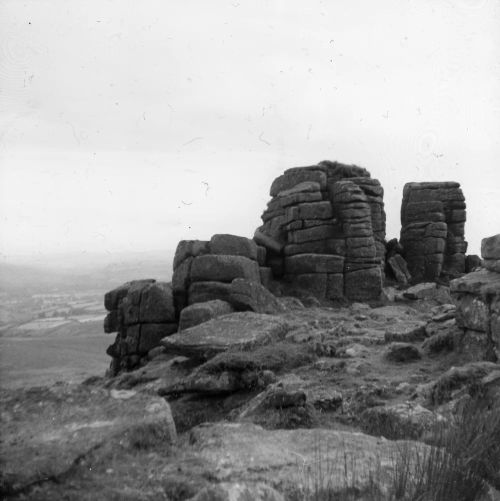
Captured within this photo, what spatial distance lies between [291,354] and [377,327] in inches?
340

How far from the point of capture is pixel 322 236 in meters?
37.2

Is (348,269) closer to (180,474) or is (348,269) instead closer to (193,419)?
(193,419)

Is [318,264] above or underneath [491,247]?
underneath

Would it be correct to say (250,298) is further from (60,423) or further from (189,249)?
(60,423)

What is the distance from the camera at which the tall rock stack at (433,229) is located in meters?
45.4

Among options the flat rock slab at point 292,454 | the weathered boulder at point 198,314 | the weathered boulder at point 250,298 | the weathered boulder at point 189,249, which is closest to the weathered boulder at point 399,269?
the weathered boulder at point 250,298

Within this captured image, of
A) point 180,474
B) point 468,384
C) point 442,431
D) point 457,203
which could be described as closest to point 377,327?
point 468,384

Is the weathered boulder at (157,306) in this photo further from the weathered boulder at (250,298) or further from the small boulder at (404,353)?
the small boulder at (404,353)

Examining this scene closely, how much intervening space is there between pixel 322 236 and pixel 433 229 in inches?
584

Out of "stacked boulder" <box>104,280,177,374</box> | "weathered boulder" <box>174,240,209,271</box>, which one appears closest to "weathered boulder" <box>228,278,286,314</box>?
"stacked boulder" <box>104,280,177,374</box>

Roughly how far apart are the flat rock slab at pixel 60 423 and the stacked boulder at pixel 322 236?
28747mm

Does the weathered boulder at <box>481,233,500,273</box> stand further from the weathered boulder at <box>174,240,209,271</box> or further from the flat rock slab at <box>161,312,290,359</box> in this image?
the weathered boulder at <box>174,240,209,271</box>

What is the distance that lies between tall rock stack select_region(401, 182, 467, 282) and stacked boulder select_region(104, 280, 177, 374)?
25.6m

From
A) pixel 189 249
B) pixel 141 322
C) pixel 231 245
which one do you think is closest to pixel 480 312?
pixel 141 322
